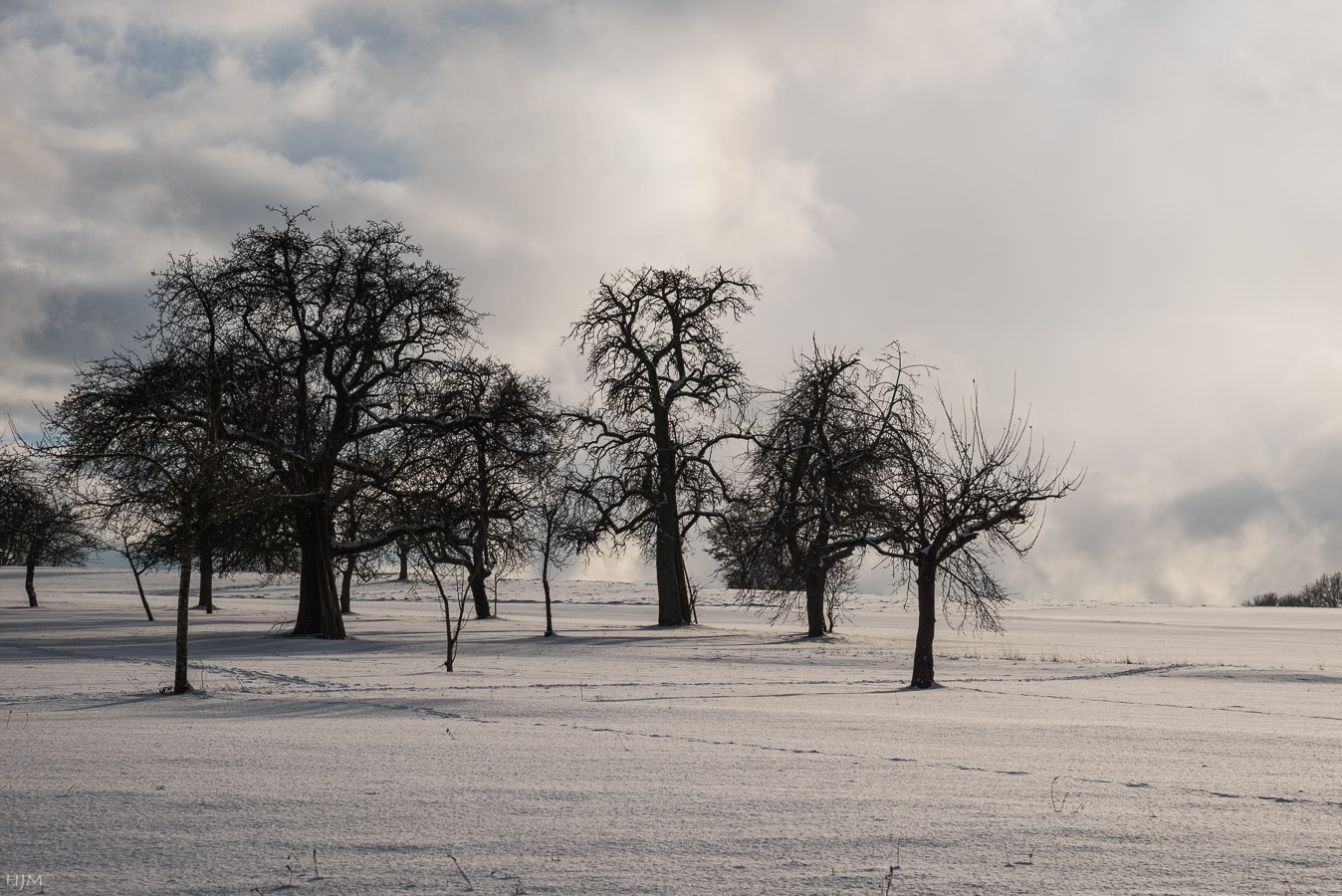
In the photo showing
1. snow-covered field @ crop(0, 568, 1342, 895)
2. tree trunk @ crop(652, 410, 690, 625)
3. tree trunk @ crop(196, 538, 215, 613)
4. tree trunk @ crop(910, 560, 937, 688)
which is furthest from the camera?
Answer: tree trunk @ crop(652, 410, 690, 625)

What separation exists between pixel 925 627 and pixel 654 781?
10.9 metres

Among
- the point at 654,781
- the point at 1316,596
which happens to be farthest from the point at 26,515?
the point at 1316,596

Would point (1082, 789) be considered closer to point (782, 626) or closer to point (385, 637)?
point (385, 637)

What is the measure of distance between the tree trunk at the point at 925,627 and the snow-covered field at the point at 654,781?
1.30ft

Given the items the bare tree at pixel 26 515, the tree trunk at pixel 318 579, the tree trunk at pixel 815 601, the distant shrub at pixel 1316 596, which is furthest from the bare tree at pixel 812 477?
the distant shrub at pixel 1316 596

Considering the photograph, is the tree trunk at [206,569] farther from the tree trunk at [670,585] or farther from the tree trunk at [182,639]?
the tree trunk at [670,585]

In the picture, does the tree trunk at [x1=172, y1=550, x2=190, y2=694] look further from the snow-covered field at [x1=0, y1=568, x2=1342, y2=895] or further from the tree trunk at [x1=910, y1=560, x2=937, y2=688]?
the tree trunk at [x1=910, y1=560, x2=937, y2=688]

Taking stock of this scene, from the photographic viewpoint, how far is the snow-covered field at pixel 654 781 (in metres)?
5.82

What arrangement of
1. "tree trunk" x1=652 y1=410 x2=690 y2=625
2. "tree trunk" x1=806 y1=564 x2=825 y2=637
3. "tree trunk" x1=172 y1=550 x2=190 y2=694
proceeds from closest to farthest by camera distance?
"tree trunk" x1=172 y1=550 x2=190 y2=694 → "tree trunk" x1=806 y1=564 x2=825 y2=637 → "tree trunk" x1=652 y1=410 x2=690 y2=625

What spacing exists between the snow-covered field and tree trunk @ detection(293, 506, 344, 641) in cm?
709

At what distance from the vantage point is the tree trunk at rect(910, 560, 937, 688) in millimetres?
17750

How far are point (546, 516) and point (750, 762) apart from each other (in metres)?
22.6

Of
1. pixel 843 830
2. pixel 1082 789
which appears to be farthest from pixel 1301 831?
pixel 843 830

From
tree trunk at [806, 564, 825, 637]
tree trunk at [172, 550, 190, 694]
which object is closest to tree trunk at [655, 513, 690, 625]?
tree trunk at [806, 564, 825, 637]
